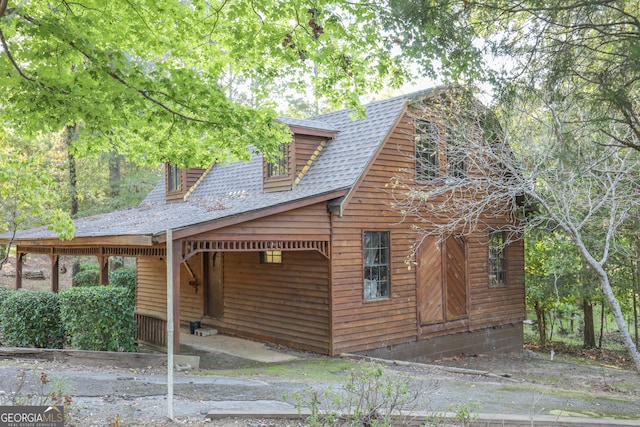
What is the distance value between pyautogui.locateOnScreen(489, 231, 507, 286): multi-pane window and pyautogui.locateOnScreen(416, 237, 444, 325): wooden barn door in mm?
2346

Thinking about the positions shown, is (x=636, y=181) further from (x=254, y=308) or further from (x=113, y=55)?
(x=113, y=55)

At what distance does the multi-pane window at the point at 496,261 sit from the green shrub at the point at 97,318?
9.89 meters

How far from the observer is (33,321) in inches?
424

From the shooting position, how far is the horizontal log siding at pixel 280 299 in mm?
11578

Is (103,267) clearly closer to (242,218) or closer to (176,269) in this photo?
(176,269)

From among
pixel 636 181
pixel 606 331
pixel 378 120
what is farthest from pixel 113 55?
pixel 606 331

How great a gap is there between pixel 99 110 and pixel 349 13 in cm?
415

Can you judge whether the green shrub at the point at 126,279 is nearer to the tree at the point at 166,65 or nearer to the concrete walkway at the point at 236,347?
the concrete walkway at the point at 236,347

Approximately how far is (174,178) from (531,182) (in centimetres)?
1161

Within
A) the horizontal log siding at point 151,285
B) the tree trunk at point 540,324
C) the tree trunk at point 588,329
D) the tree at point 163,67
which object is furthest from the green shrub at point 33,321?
the tree trunk at point 588,329

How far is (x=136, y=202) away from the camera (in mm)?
22672

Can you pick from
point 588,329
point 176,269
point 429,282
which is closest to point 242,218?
point 176,269

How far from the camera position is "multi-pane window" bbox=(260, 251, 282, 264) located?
1275 cm

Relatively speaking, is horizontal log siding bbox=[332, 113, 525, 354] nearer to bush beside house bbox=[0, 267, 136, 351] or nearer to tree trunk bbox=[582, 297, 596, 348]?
bush beside house bbox=[0, 267, 136, 351]
